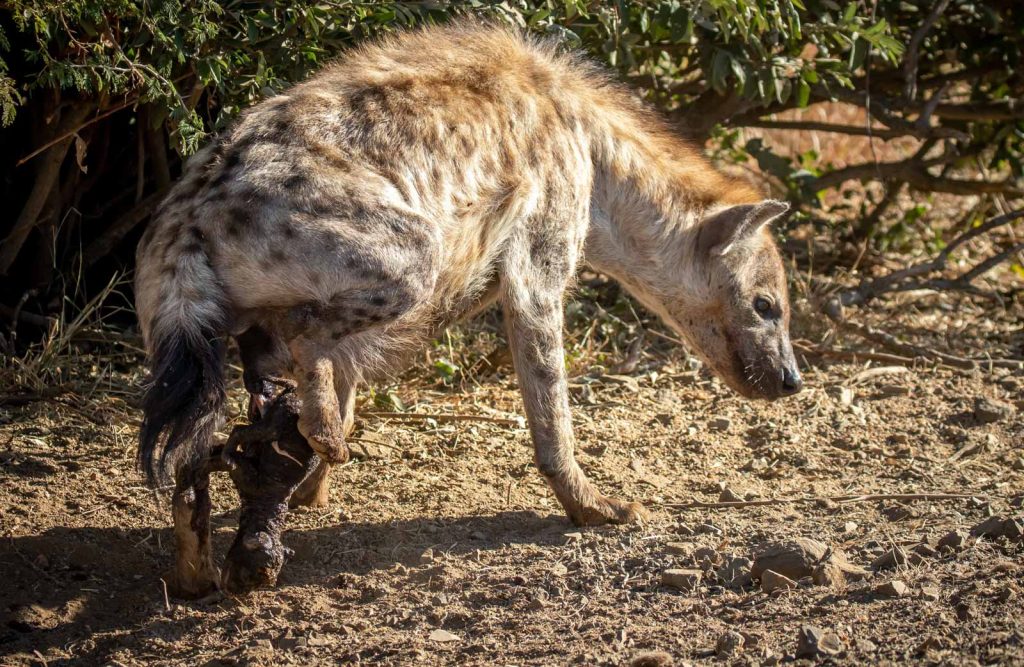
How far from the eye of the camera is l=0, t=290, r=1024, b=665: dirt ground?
3525 mm

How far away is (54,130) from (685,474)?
2982 mm

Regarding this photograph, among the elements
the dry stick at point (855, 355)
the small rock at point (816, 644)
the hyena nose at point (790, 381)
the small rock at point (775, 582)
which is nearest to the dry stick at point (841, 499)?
the hyena nose at point (790, 381)

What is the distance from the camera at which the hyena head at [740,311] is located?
4824 millimetres

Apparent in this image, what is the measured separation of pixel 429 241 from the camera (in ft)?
12.9

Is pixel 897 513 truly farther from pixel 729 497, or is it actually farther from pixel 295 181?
pixel 295 181

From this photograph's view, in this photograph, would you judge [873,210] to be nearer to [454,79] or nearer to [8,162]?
[454,79]

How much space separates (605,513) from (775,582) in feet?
2.80

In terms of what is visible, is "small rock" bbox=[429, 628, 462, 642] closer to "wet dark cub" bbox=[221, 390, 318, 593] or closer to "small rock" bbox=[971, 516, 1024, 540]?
"wet dark cub" bbox=[221, 390, 318, 593]

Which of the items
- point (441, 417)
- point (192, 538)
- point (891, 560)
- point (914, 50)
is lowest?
point (441, 417)

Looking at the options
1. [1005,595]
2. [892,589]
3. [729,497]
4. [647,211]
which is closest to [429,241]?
[647,211]

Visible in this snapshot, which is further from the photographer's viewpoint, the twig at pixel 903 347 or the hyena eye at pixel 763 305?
the twig at pixel 903 347

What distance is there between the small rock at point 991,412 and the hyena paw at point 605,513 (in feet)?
6.60

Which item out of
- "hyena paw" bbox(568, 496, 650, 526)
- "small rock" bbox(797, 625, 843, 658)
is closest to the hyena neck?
"hyena paw" bbox(568, 496, 650, 526)

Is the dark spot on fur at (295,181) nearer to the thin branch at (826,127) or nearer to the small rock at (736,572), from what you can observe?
the small rock at (736,572)
